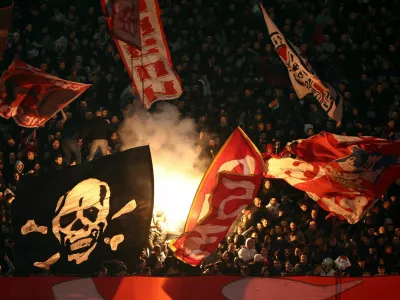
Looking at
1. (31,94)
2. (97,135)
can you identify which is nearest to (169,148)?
(97,135)

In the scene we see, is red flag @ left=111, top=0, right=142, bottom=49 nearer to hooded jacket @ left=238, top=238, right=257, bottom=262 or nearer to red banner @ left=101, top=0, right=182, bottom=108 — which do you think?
red banner @ left=101, top=0, right=182, bottom=108

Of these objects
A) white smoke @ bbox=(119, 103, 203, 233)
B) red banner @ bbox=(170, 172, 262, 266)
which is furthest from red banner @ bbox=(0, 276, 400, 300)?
white smoke @ bbox=(119, 103, 203, 233)

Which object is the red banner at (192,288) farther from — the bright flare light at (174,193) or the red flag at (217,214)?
the bright flare light at (174,193)

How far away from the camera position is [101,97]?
1463 cm

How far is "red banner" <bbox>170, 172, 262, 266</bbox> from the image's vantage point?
34.2ft

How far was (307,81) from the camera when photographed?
1151 centimetres

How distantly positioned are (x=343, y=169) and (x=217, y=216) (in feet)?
6.18

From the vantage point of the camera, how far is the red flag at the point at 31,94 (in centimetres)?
1261

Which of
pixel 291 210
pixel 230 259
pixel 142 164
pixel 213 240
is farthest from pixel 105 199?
pixel 291 210

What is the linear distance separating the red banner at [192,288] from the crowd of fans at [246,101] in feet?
3.49

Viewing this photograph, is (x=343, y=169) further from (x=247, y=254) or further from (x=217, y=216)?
(x=247, y=254)

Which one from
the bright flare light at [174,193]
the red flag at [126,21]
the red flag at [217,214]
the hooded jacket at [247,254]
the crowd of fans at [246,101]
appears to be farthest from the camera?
the bright flare light at [174,193]

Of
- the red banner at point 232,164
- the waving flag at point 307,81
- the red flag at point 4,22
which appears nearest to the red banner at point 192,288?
the red banner at point 232,164

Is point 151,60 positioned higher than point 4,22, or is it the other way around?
point 4,22
